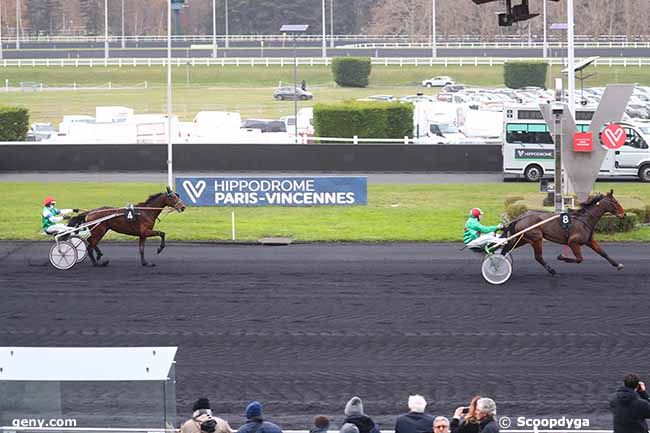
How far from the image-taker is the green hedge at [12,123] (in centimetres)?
3606

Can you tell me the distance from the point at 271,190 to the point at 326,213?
138 cm

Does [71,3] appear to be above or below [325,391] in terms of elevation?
above

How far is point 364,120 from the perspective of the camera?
35625mm

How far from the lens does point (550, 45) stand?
7781 centimetres

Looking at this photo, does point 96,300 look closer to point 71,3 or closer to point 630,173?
point 630,173

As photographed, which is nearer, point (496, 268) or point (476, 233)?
point (496, 268)

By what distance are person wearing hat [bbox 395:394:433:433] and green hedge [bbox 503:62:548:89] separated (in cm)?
5445

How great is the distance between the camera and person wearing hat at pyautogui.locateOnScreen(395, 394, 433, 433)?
8.91m

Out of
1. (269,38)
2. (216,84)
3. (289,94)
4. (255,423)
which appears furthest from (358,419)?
(269,38)

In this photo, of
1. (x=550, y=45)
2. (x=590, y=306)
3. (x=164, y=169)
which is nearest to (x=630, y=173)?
(x=164, y=169)

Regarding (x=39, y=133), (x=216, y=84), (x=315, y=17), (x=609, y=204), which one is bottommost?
(x=609, y=204)

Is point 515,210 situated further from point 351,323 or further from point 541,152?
point 351,323

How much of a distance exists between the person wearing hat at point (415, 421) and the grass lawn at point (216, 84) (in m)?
44.7

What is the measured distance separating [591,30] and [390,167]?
50.4 meters
